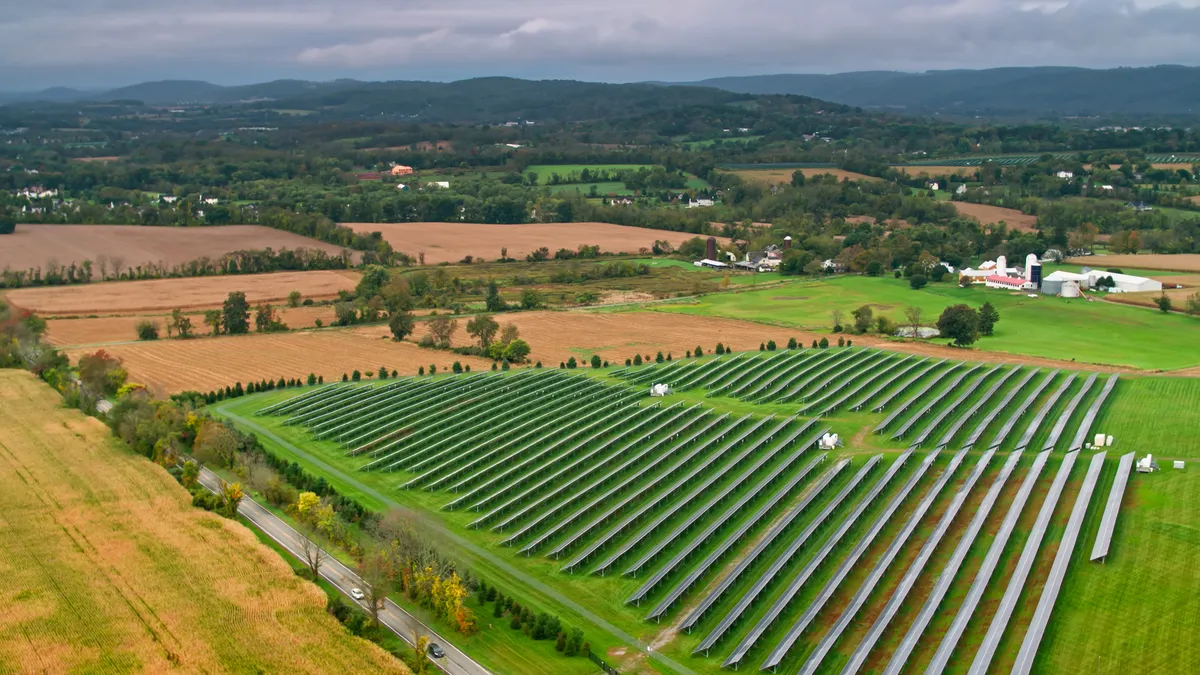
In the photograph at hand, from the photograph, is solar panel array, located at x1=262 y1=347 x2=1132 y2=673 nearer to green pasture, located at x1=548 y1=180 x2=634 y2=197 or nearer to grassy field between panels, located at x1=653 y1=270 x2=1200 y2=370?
grassy field between panels, located at x1=653 y1=270 x2=1200 y2=370

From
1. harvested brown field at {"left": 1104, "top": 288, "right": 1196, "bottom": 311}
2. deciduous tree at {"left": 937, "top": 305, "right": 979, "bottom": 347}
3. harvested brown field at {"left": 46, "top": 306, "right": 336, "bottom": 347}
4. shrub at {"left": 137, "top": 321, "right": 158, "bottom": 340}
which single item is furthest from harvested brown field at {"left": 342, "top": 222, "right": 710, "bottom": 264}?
deciduous tree at {"left": 937, "top": 305, "right": 979, "bottom": 347}

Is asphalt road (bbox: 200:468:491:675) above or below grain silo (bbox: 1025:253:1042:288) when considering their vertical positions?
below

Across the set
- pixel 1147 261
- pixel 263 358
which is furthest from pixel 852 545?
pixel 1147 261

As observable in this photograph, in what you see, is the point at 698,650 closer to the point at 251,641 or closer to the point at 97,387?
the point at 251,641

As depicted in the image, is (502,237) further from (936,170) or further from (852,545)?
(852,545)

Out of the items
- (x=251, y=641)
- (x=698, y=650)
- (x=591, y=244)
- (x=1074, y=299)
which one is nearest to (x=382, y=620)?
(x=251, y=641)

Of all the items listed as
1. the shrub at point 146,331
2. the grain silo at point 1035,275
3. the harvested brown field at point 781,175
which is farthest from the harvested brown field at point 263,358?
the harvested brown field at point 781,175
